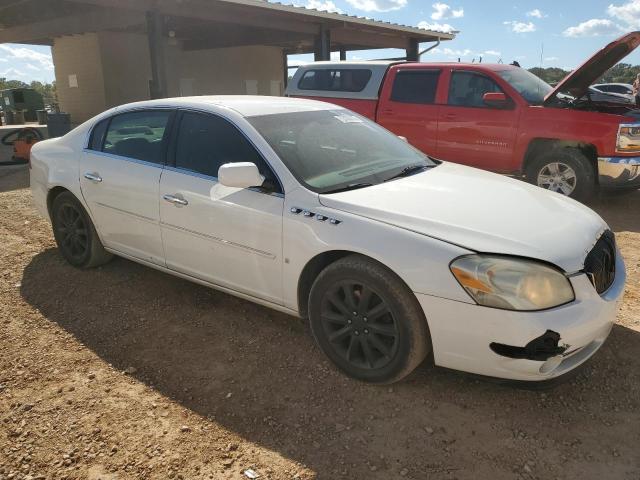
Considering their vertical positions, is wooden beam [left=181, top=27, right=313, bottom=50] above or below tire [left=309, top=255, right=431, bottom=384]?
above

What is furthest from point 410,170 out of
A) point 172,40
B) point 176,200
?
point 172,40

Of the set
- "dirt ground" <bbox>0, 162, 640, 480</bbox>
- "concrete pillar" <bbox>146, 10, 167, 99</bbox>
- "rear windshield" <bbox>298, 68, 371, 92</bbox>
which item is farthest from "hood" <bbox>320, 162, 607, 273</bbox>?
"concrete pillar" <bbox>146, 10, 167, 99</bbox>

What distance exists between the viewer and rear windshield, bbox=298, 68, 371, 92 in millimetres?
8094

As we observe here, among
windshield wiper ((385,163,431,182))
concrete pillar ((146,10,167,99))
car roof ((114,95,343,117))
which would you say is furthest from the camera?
concrete pillar ((146,10,167,99))

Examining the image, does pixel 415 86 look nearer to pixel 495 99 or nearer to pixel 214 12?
pixel 495 99

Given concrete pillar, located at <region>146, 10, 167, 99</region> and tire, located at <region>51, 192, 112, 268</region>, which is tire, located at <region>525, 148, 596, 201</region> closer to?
tire, located at <region>51, 192, 112, 268</region>

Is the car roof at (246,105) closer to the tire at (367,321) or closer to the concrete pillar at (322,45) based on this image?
the tire at (367,321)

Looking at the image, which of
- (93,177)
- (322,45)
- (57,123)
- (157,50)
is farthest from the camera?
(322,45)

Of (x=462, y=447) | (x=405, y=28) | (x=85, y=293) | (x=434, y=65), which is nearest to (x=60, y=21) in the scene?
(x=405, y=28)

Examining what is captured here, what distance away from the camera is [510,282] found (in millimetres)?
2369

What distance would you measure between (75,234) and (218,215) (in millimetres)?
1923

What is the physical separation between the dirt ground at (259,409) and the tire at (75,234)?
0.72 m

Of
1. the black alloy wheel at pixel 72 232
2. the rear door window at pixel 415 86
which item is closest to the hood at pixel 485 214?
the black alloy wheel at pixel 72 232

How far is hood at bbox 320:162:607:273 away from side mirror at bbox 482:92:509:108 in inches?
147
